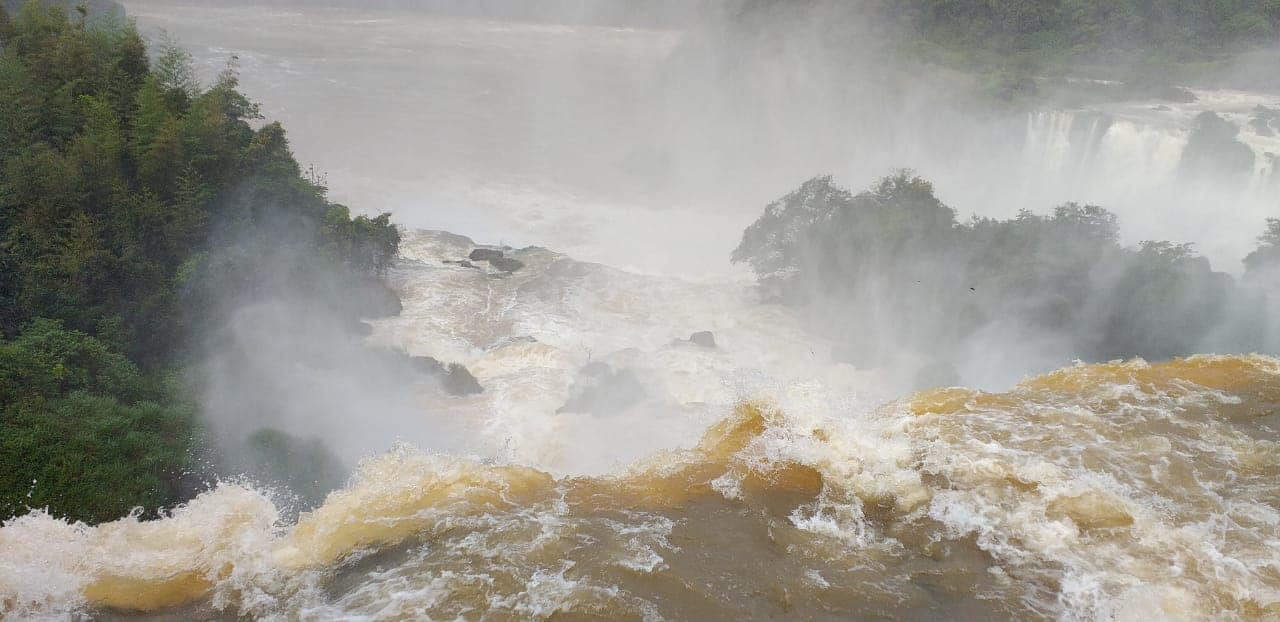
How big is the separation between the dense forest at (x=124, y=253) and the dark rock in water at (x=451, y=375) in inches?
132

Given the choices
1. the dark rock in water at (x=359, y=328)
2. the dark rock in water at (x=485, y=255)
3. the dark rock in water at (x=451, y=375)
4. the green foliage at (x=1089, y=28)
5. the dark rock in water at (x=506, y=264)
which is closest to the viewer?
the dark rock in water at (x=451, y=375)

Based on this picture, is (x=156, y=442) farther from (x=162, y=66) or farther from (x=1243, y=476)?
(x=1243, y=476)

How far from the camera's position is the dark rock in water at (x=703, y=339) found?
21.2m

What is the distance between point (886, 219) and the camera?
2330 centimetres

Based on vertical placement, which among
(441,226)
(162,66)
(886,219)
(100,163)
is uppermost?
(162,66)

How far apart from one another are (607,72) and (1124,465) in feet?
176

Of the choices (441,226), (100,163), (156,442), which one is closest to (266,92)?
(441,226)

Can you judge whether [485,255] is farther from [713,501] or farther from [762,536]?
[762,536]

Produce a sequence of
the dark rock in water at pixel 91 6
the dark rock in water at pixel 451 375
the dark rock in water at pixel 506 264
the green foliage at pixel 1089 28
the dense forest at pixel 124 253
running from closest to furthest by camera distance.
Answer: the dense forest at pixel 124 253 < the dark rock in water at pixel 451 375 < the dark rock in water at pixel 506 264 < the dark rock in water at pixel 91 6 < the green foliage at pixel 1089 28

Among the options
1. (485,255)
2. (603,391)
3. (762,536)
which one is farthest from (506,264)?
(762,536)

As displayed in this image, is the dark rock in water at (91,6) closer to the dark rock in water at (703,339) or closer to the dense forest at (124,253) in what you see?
the dense forest at (124,253)

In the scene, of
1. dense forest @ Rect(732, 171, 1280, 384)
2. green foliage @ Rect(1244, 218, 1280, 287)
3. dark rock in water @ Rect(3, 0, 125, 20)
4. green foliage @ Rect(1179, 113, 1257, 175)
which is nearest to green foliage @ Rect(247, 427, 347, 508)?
dense forest @ Rect(732, 171, 1280, 384)

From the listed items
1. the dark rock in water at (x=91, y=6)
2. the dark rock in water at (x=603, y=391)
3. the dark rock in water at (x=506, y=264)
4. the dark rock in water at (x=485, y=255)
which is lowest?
the dark rock in water at (x=603, y=391)

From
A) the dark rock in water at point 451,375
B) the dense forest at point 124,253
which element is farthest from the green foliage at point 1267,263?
the dense forest at point 124,253
